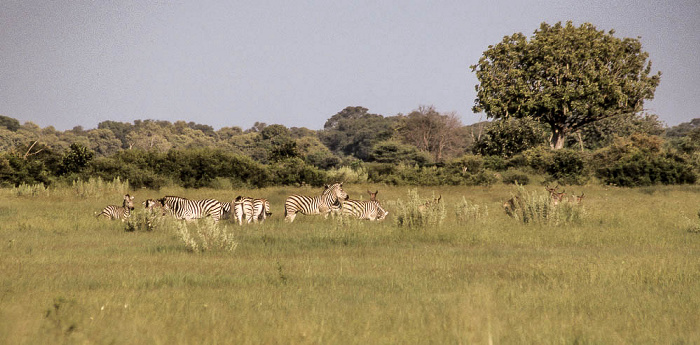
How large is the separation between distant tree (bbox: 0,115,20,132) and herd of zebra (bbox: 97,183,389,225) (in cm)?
9388

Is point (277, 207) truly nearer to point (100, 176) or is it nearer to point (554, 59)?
point (100, 176)

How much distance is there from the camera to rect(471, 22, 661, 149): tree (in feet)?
136

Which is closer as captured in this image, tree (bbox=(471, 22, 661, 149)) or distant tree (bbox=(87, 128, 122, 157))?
tree (bbox=(471, 22, 661, 149))

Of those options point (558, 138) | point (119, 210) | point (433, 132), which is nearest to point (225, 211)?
point (119, 210)

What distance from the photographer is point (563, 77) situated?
42.5 meters

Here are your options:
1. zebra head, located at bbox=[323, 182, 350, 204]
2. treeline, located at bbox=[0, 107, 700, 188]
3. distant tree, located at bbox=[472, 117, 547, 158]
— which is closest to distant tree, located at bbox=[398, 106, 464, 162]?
treeline, located at bbox=[0, 107, 700, 188]

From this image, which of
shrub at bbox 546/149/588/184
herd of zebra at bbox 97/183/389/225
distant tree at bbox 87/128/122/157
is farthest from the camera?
distant tree at bbox 87/128/122/157

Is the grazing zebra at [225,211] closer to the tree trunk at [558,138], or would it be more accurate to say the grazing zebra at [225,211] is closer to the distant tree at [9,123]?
the tree trunk at [558,138]

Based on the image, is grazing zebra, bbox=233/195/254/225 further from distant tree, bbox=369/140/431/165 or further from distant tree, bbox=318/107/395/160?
distant tree, bbox=318/107/395/160

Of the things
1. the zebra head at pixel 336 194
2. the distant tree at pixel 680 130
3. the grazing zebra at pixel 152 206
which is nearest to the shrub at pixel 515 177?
the zebra head at pixel 336 194

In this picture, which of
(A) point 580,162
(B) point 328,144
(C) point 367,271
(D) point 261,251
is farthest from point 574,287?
(B) point 328,144

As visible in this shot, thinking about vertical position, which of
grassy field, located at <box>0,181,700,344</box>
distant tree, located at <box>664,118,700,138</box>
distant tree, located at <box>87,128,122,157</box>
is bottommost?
grassy field, located at <box>0,181,700,344</box>

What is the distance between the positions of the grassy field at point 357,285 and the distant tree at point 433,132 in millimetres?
61631

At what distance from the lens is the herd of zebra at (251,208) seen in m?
16.9
